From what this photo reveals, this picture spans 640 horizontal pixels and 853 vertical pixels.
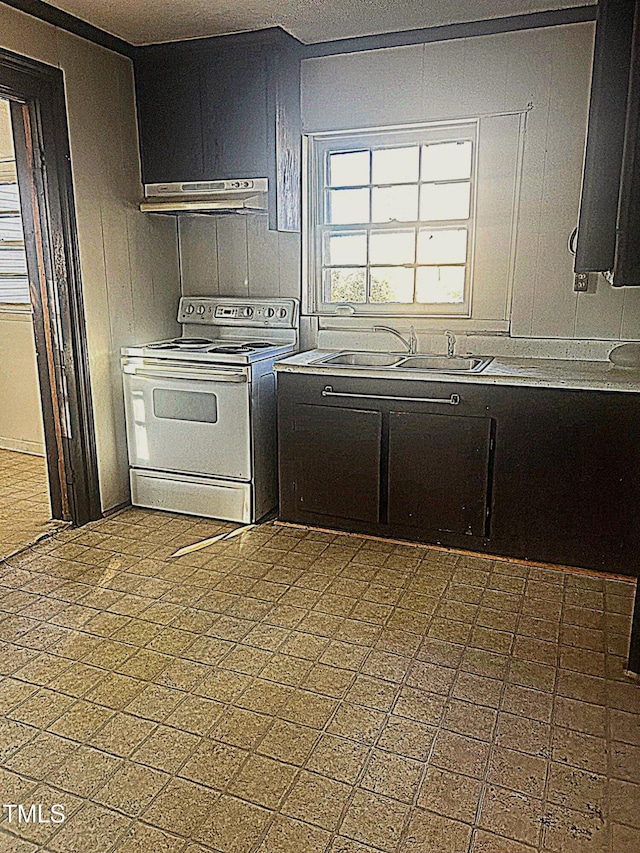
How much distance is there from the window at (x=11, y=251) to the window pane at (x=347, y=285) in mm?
2038

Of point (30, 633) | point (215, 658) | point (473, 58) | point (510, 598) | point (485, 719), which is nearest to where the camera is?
point (485, 719)

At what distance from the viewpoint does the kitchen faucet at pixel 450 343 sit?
134 inches

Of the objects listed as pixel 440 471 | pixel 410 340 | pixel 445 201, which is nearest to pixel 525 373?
pixel 440 471

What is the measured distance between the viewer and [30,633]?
2439 millimetres

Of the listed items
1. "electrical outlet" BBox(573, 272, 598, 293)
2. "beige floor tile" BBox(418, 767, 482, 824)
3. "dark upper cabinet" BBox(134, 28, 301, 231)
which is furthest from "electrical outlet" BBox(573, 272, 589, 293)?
"beige floor tile" BBox(418, 767, 482, 824)

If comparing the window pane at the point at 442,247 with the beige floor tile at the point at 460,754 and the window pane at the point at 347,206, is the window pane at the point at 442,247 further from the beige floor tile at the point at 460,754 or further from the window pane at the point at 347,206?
the beige floor tile at the point at 460,754

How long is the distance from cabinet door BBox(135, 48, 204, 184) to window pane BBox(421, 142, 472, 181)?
1179 millimetres

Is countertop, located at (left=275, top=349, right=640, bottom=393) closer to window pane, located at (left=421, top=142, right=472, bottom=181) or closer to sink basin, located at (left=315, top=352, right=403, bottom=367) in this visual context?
sink basin, located at (left=315, top=352, right=403, bottom=367)

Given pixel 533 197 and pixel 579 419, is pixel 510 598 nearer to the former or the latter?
pixel 579 419

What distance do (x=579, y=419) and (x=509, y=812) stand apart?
5.30ft

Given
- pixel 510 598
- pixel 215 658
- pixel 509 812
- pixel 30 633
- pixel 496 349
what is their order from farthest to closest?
1. pixel 496 349
2. pixel 510 598
3. pixel 30 633
4. pixel 215 658
5. pixel 509 812

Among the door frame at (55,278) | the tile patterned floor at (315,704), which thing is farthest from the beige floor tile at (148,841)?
the door frame at (55,278)

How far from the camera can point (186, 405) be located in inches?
136

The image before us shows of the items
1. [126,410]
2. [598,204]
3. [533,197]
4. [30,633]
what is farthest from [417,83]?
[30,633]
